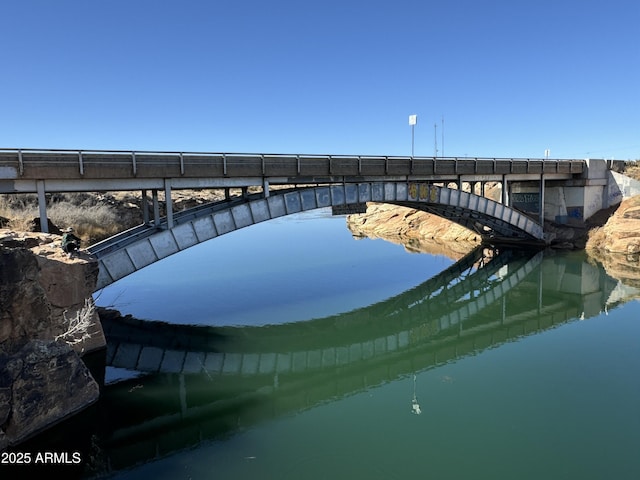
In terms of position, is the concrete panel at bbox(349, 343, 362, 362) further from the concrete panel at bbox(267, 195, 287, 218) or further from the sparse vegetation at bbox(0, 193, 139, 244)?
the sparse vegetation at bbox(0, 193, 139, 244)

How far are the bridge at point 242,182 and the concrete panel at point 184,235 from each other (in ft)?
0.15

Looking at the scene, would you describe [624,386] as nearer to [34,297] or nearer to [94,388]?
[94,388]

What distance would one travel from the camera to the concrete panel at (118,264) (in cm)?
1803

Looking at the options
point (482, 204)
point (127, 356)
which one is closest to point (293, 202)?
point (127, 356)

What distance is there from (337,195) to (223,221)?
23.5 ft

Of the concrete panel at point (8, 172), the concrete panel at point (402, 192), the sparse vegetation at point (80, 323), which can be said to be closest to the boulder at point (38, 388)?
the sparse vegetation at point (80, 323)

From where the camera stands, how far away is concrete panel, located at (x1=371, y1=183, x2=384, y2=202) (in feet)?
86.9

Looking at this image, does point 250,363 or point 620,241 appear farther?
point 620,241

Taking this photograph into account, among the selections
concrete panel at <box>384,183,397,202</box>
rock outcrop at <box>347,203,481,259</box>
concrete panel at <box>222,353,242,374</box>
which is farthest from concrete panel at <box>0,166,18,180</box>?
rock outcrop at <box>347,203,481,259</box>

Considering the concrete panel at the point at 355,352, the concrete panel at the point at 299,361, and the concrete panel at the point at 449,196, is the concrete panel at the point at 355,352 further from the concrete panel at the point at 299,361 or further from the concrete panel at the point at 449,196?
the concrete panel at the point at 449,196

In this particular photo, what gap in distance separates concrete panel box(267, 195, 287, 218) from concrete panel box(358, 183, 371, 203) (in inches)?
205

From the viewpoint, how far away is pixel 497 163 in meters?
33.0

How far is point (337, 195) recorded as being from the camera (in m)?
25.0

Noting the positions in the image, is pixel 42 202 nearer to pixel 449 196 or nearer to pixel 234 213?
pixel 234 213
